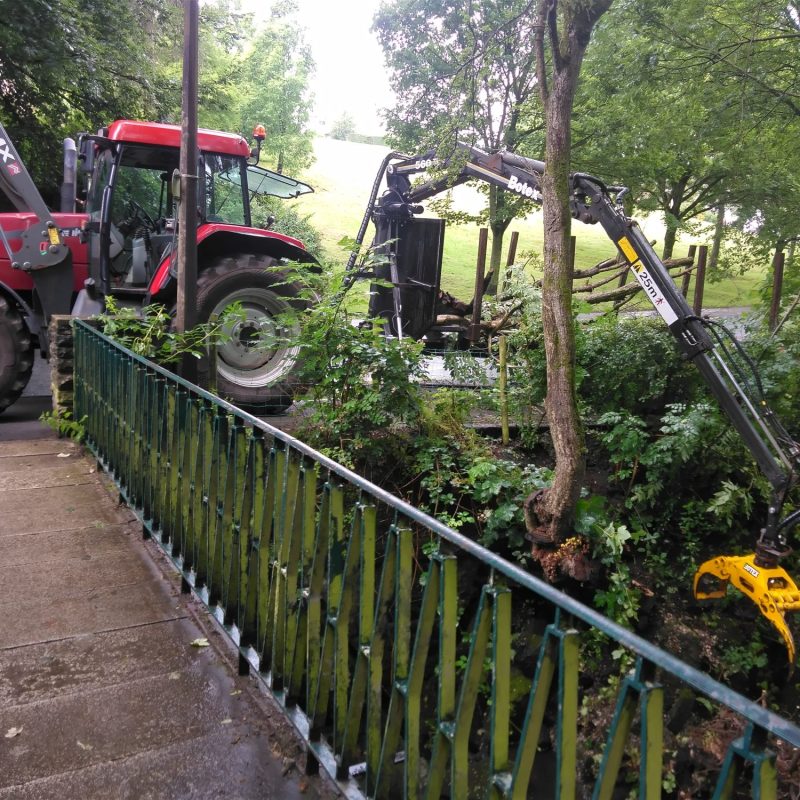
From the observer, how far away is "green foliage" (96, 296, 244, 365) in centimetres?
557

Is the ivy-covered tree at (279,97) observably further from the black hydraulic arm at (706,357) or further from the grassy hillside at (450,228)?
the black hydraulic arm at (706,357)

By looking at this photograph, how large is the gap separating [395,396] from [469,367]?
1700mm

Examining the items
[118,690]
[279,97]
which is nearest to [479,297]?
[118,690]

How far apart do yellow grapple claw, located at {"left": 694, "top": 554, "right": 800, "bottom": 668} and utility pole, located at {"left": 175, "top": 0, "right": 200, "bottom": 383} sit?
4.60 m

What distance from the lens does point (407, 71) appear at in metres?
18.9

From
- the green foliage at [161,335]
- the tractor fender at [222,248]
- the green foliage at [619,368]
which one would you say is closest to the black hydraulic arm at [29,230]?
the tractor fender at [222,248]

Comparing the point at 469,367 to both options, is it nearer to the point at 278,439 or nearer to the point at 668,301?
the point at 668,301

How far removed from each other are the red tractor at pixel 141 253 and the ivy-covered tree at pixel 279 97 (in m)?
18.3

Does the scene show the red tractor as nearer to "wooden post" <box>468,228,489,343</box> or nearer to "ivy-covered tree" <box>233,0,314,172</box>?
"wooden post" <box>468,228,489,343</box>

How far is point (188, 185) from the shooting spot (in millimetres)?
5434

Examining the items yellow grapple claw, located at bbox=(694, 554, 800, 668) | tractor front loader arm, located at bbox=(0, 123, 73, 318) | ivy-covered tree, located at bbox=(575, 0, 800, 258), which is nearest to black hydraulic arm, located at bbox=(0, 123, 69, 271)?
tractor front loader arm, located at bbox=(0, 123, 73, 318)

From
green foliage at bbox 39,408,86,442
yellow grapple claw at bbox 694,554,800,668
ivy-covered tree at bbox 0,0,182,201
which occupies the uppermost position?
ivy-covered tree at bbox 0,0,182,201

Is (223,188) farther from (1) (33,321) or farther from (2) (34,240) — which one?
(1) (33,321)

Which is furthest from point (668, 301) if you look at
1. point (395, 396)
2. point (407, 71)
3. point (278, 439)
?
point (407, 71)
